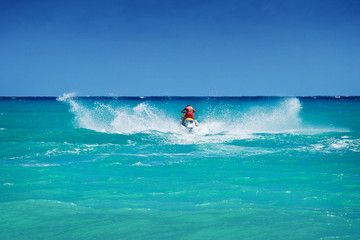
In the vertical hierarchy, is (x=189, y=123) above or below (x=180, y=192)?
above

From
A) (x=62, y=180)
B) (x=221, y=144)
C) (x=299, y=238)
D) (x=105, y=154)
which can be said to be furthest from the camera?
(x=221, y=144)

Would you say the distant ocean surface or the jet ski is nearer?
the distant ocean surface

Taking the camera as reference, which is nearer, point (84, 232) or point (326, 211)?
point (84, 232)

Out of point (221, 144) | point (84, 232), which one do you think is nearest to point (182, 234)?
point (84, 232)

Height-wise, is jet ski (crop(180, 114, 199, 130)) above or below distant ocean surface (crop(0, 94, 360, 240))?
above

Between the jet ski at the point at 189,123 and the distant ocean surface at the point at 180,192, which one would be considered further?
the jet ski at the point at 189,123

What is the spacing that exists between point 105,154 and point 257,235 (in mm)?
8950

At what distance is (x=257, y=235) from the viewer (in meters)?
5.03

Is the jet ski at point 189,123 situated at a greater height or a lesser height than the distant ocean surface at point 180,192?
greater

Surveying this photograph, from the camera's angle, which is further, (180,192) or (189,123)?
(189,123)

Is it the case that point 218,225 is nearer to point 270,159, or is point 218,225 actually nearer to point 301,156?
point 270,159

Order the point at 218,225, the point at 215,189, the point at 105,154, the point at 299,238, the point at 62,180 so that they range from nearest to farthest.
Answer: the point at 299,238
the point at 218,225
the point at 215,189
the point at 62,180
the point at 105,154

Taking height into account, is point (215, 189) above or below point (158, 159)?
below

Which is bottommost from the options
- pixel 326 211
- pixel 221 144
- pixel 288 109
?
pixel 326 211
